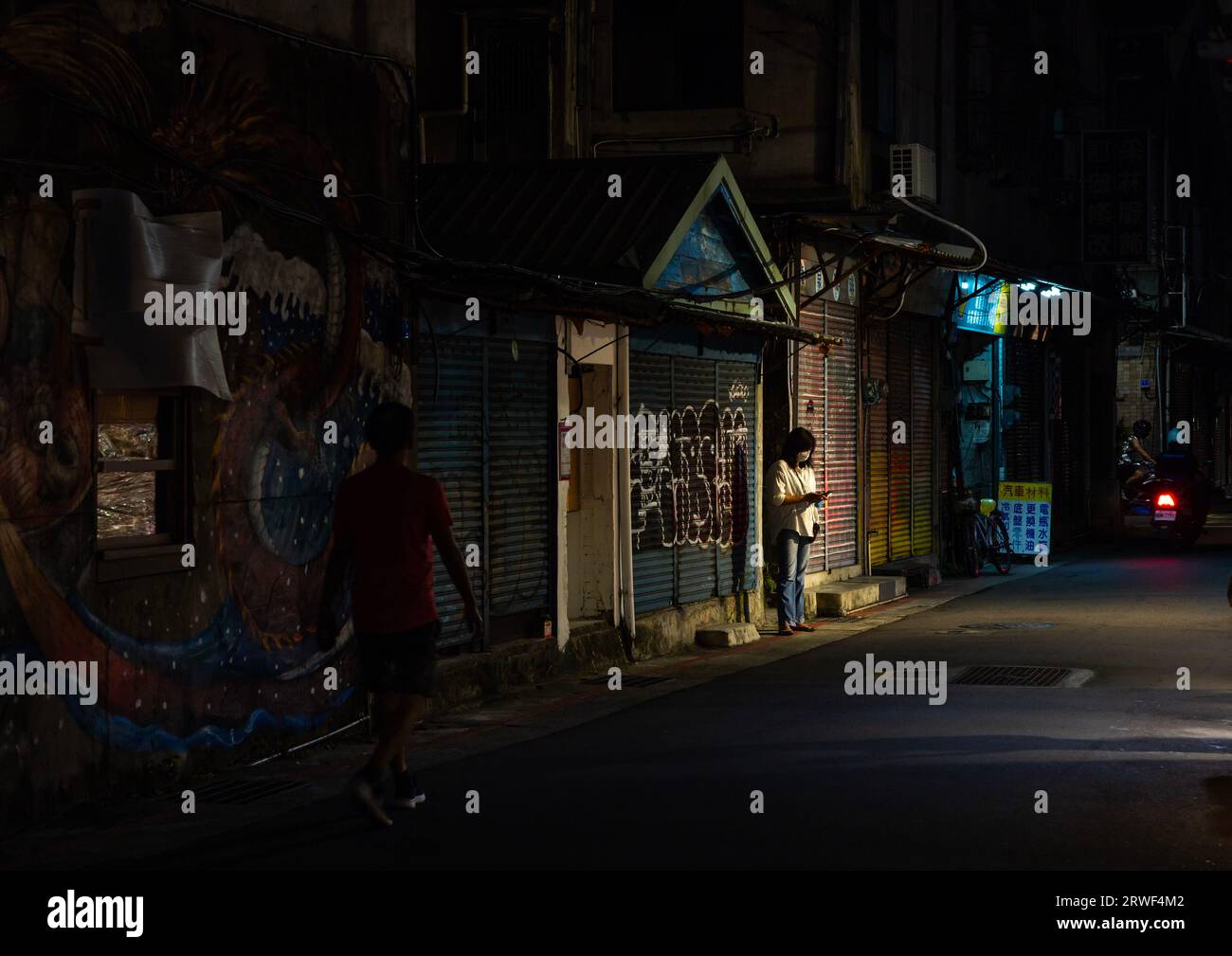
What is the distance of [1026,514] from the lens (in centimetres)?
2742

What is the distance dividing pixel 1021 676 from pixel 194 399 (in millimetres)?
7429

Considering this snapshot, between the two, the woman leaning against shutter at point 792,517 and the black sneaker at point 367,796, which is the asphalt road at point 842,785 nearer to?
the black sneaker at point 367,796

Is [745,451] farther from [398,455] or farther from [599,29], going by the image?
[398,455]

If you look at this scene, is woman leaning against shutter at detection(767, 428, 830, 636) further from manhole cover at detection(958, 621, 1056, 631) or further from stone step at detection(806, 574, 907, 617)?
manhole cover at detection(958, 621, 1056, 631)

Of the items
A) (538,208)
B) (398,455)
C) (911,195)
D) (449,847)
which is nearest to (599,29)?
(911,195)

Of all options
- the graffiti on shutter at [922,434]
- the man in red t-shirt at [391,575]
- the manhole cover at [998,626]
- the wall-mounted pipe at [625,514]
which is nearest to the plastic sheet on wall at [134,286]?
the man in red t-shirt at [391,575]

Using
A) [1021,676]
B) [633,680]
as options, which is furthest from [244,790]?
[1021,676]

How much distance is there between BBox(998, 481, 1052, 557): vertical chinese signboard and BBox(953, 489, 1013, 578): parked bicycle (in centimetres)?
62

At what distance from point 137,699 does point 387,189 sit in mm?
4479

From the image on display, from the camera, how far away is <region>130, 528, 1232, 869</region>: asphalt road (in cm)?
802

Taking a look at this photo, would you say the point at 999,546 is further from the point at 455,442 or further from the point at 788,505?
the point at 455,442

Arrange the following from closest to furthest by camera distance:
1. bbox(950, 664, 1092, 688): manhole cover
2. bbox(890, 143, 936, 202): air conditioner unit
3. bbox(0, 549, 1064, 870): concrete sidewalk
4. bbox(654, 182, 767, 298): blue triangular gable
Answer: bbox(0, 549, 1064, 870): concrete sidewalk, bbox(950, 664, 1092, 688): manhole cover, bbox(654, 182, 767, 298): blue triangular gable, bbox(890, 143, 936, 202): air conditioner unit

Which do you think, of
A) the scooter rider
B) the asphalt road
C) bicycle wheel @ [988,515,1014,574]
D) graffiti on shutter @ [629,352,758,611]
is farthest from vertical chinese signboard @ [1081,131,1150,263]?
the asphalt road
